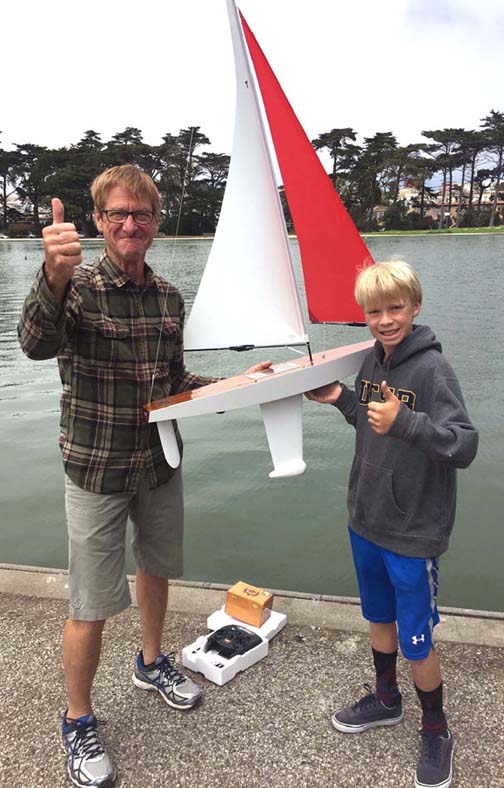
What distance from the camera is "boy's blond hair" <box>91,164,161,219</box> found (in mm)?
2088

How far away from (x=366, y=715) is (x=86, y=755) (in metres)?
1.07

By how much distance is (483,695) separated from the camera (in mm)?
2410

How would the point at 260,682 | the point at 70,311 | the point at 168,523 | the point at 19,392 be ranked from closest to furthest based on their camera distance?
1. the point at 70,311
2. the point at 168,523
3. the point at 260,682
4. the point at 19,392

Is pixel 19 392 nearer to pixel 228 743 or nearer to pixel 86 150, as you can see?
pixel 228 743

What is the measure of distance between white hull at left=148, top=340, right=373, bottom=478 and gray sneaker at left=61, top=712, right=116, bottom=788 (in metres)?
1.04

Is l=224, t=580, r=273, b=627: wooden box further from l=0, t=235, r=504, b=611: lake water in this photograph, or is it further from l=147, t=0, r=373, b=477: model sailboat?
l=0, t=235, r=504, b=611: lake water

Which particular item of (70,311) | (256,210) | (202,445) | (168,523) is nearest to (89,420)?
(70,311)

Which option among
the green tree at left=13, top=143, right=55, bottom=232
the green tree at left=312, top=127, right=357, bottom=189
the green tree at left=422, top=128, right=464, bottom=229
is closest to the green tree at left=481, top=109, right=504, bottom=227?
the green tree at left=422, top=128, right=464, bottom=229

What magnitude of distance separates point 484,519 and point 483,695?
9.23 ft

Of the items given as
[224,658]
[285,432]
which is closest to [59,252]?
[285,432]

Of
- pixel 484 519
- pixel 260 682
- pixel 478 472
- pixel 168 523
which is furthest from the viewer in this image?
pixel 478 472

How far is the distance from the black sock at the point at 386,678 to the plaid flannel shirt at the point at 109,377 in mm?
1137

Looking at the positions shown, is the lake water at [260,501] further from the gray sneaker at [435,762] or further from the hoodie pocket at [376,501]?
the gray sneaker at [435,762]

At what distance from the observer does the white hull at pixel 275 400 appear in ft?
7.28
